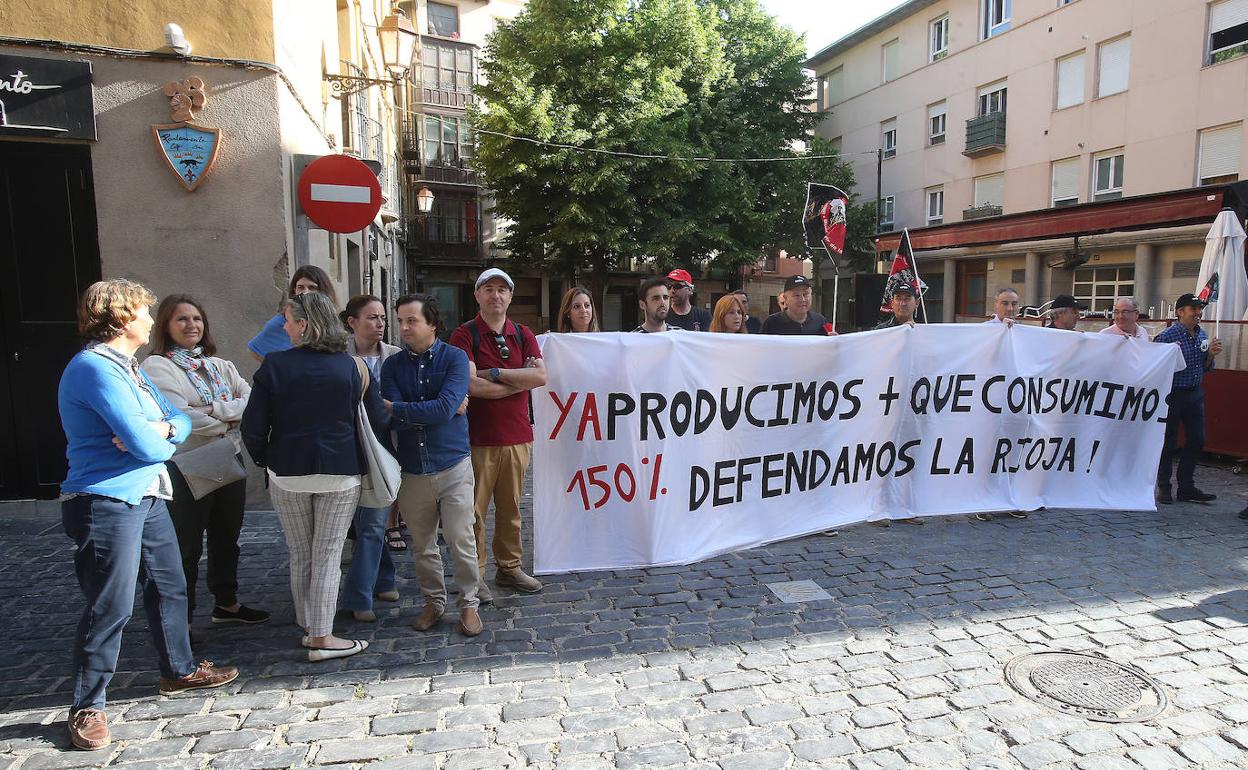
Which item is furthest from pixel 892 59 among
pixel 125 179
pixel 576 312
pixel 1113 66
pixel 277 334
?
pixel 277 334

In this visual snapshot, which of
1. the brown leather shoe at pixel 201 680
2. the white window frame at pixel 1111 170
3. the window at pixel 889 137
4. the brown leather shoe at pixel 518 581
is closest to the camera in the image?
the brown leather shoe at pixel 201 680

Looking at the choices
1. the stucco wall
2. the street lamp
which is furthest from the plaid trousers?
the street lamp

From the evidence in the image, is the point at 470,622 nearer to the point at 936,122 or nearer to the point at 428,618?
the point at 428,618

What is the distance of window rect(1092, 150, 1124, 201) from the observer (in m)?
22.4

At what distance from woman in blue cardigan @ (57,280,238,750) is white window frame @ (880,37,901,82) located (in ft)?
108

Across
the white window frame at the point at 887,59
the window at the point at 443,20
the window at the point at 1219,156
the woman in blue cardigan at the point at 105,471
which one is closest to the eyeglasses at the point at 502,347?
the woman in blue cardigan at the point at 105,471

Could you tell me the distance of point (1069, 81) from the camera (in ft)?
78.1

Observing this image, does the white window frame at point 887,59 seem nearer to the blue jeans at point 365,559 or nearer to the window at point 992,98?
the window at point 992,98

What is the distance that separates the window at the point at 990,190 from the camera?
2638 centimetres

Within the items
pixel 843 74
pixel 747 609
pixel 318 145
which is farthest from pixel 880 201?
pixel 747 609

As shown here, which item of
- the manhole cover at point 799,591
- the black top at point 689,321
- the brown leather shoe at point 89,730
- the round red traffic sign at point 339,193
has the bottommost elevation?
the manhole cover at point 799,591

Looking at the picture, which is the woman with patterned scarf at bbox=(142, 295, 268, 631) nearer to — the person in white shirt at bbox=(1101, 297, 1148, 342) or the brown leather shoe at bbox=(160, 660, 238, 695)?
the brown leather shoe at bbox=(160, 660, 238, 695)

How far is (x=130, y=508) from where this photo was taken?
3.11m

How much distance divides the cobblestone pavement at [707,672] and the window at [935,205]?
26.1 m
